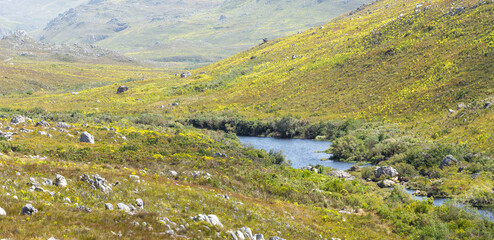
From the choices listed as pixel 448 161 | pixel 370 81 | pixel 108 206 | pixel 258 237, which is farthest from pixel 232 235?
pixel 370 81

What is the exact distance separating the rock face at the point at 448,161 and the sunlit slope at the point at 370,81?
5840mm

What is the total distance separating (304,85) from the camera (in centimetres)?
A: 11975

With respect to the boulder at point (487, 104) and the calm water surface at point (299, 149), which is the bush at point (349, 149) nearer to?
the calm water surface at point (299, 149)

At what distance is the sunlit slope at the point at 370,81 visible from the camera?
254 feet

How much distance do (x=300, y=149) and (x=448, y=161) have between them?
32799mm

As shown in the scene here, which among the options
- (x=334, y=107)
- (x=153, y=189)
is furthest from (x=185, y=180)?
(x=334, y=107)

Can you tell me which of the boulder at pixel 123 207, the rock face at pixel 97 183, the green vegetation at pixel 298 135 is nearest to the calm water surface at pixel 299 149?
the green vegetation at pixel 298 135

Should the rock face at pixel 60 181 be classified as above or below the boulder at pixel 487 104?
above

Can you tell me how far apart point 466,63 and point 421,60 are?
14239 millimetres

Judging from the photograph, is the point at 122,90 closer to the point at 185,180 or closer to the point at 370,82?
the point at 370,82

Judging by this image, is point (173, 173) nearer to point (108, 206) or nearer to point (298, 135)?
point (108, 206)

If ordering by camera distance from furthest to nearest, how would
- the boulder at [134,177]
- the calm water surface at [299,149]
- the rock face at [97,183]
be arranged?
1. the calm water surface at [299,149]
2. the boulder at [134,177]
3. the rock face at [97,183]

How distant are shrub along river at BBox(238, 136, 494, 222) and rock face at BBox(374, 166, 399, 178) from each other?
28.3 feet

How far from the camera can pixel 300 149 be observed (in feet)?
268
